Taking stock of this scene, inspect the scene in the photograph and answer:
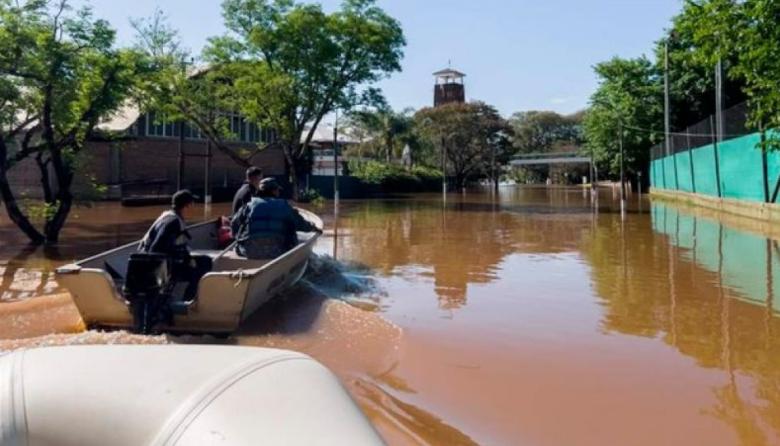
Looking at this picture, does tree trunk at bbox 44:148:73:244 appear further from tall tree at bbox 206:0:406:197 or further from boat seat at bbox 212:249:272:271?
tall tree at bbox 206:0:406:197

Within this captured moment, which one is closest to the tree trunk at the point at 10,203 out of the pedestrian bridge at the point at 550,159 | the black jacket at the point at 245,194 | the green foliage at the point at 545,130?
the black jacket at the point at 245,194

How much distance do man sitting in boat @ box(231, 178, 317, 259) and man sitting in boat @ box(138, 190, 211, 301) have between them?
125 centimetres

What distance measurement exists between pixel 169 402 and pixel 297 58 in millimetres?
30667

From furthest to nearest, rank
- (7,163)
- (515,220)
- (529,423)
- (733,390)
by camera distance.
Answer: (515,220) < (7,163) < (733,390) < (529,423)

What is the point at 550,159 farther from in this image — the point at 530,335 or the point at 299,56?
the point at 530,335

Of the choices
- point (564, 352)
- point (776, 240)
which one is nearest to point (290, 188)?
point (776, 240)

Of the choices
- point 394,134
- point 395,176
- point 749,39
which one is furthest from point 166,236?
point 394,134

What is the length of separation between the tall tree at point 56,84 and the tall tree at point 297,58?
49.9 feet

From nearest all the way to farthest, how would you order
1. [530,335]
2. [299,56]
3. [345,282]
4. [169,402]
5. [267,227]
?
[169,402], [530,335], [267,227], [345,282], [299,56]

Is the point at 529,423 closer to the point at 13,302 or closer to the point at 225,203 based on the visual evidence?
the point at 13,302

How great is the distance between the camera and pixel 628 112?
1608 inches

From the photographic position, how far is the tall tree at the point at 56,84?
1288 cm

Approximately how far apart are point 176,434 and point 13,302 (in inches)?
290

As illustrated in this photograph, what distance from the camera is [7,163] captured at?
44.9ft
